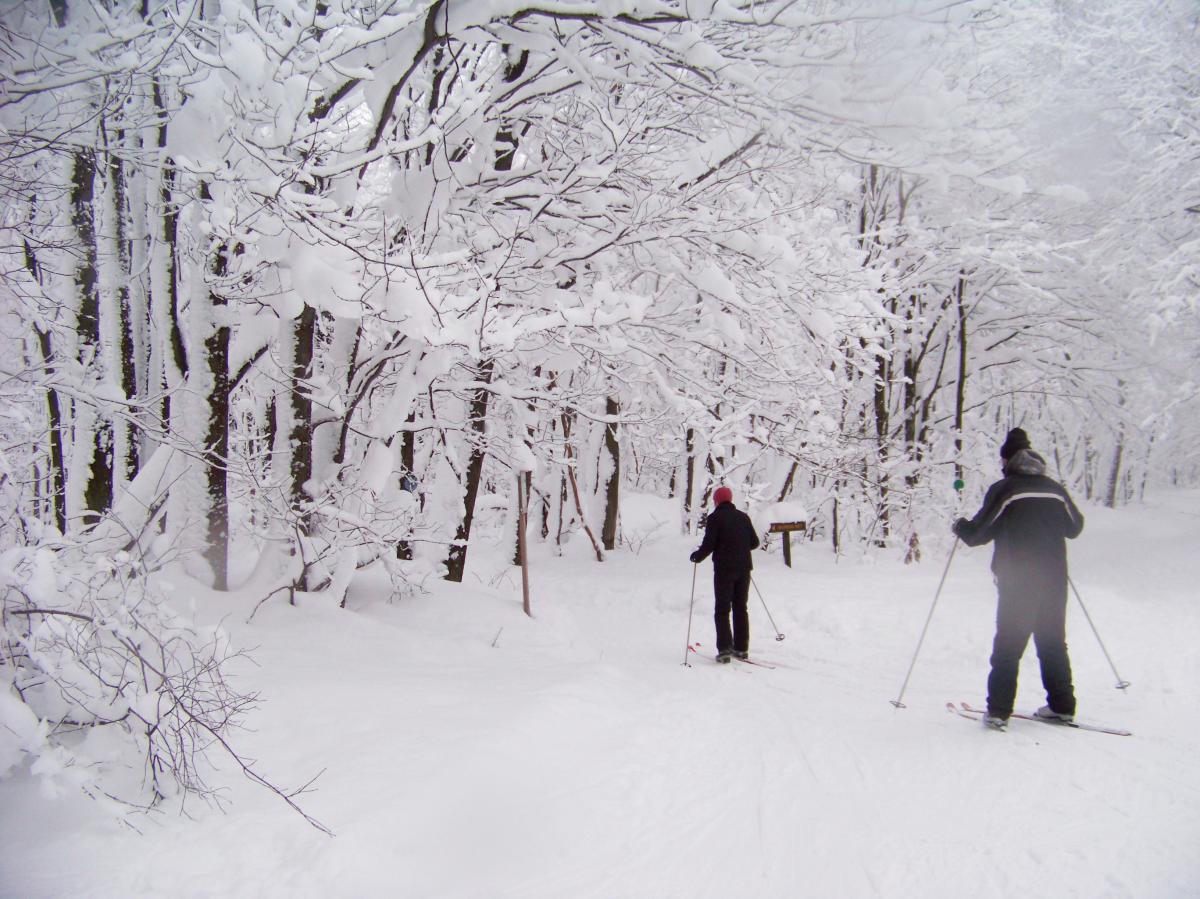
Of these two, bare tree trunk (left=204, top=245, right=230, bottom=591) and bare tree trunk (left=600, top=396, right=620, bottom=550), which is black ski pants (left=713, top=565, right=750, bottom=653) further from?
bare tree trunk (left=600, top=396, right=620, bottom=550)

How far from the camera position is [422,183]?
532cm

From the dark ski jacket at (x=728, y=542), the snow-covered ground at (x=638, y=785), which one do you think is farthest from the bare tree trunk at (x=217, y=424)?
the dark ski jacket at (x=728, y=542)

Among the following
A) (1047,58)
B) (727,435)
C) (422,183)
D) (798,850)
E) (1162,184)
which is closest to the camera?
(798,850)

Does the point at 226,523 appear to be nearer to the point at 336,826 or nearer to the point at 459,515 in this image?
the point at 336,826

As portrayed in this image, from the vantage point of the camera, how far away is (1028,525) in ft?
15.4

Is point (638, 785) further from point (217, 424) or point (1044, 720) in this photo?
point (217, 424)

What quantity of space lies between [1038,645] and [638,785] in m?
2.92

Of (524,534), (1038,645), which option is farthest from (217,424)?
(1038,645)

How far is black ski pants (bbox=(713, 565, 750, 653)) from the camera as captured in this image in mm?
7152

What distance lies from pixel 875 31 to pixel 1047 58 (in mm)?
13433

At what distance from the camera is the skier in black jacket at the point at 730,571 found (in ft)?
23.5

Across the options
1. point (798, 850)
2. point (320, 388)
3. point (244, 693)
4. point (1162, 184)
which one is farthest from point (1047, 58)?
point (244, 693)

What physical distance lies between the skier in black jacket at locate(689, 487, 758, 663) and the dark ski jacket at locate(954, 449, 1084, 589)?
104 inches

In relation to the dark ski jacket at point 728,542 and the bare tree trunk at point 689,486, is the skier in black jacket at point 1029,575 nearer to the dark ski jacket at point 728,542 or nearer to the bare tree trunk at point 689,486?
the dark ski jacket at point 728,542
